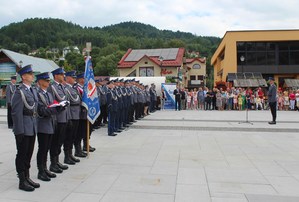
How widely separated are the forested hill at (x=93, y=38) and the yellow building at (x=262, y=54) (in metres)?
38.4

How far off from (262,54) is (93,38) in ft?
258

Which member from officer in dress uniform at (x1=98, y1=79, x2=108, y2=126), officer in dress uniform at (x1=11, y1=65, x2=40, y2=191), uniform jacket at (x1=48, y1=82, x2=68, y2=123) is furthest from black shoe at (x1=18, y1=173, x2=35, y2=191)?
officer in dress uniform at (x1=98, y1=79, x2=108, y2=126)

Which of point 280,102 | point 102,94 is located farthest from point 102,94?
point 280,102

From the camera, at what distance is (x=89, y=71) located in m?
7.60

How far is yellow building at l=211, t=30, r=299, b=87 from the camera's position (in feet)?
123

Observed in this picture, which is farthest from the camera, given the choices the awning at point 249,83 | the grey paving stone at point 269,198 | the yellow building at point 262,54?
the yellow building at point 262,54

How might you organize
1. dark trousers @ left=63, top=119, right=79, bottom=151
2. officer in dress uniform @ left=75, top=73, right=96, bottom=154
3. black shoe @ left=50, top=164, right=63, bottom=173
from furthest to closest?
1. officer in dress uniform @ left=75, top=73, right=96, bottom=154
2. dark trousers @ left=63, top=119, right=79, bottom=151
3. black shoe @ left=50, top=164, right=63, bottom=173

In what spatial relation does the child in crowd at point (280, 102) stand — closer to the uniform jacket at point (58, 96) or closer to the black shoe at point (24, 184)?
the uniform jacket at point (58, 96)

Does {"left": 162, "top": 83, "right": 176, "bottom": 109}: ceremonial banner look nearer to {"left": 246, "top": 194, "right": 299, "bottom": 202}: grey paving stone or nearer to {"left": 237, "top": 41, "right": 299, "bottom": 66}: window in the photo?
{"left": 237, "top": 41, "right": 299, "bottom": 66}: window

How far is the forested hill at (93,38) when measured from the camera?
276 ft

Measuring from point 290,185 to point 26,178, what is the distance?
4437mm

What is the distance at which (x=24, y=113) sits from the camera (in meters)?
4.99

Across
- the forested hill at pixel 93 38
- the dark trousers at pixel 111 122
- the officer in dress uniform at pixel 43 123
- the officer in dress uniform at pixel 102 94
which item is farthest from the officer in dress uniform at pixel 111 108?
the forested hill at pixel 93 38

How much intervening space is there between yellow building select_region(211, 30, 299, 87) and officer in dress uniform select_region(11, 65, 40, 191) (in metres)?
34.1
